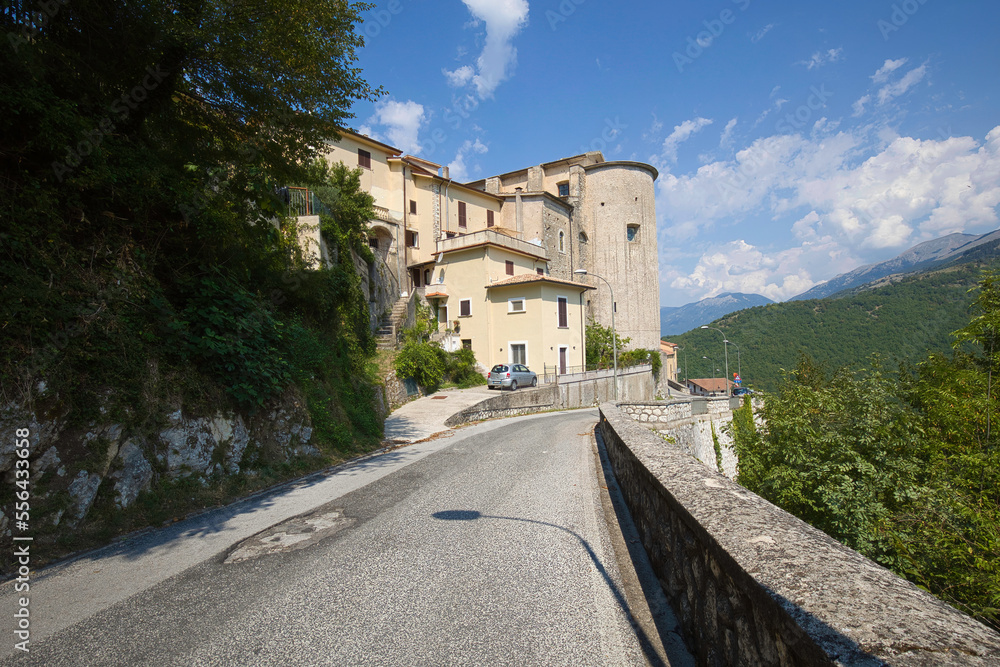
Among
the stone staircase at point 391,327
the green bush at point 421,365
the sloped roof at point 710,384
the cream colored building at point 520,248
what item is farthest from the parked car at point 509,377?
the sloped roof at point 710,384

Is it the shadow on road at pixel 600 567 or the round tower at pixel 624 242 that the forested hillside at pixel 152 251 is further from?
the round tower at pixel 624 242

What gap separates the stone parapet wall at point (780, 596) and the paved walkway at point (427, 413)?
414 inches

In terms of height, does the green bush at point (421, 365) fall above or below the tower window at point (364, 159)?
below

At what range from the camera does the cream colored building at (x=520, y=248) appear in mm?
30281

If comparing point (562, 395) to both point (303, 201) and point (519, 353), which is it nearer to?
point (519, 353)

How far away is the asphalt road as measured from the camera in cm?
308

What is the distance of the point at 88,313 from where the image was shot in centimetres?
593

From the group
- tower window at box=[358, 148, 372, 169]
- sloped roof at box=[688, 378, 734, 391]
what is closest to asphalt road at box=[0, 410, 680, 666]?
tower window at box=[358, 148, 372, 169]

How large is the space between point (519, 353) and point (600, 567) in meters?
26.1

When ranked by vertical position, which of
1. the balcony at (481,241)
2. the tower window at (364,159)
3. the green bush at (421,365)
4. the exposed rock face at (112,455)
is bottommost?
the exposed rock face at (112,455)

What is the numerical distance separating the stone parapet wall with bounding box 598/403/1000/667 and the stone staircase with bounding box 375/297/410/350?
22756 millimetres

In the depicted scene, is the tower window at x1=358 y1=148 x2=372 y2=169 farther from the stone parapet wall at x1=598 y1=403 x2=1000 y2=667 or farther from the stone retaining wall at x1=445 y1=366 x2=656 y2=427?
the stone parapet wall at x1=598 y1=403 x2=1000 y2=667

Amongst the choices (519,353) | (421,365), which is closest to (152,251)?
(421,365)

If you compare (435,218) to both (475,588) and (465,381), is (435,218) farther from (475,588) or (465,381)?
(475,588)
